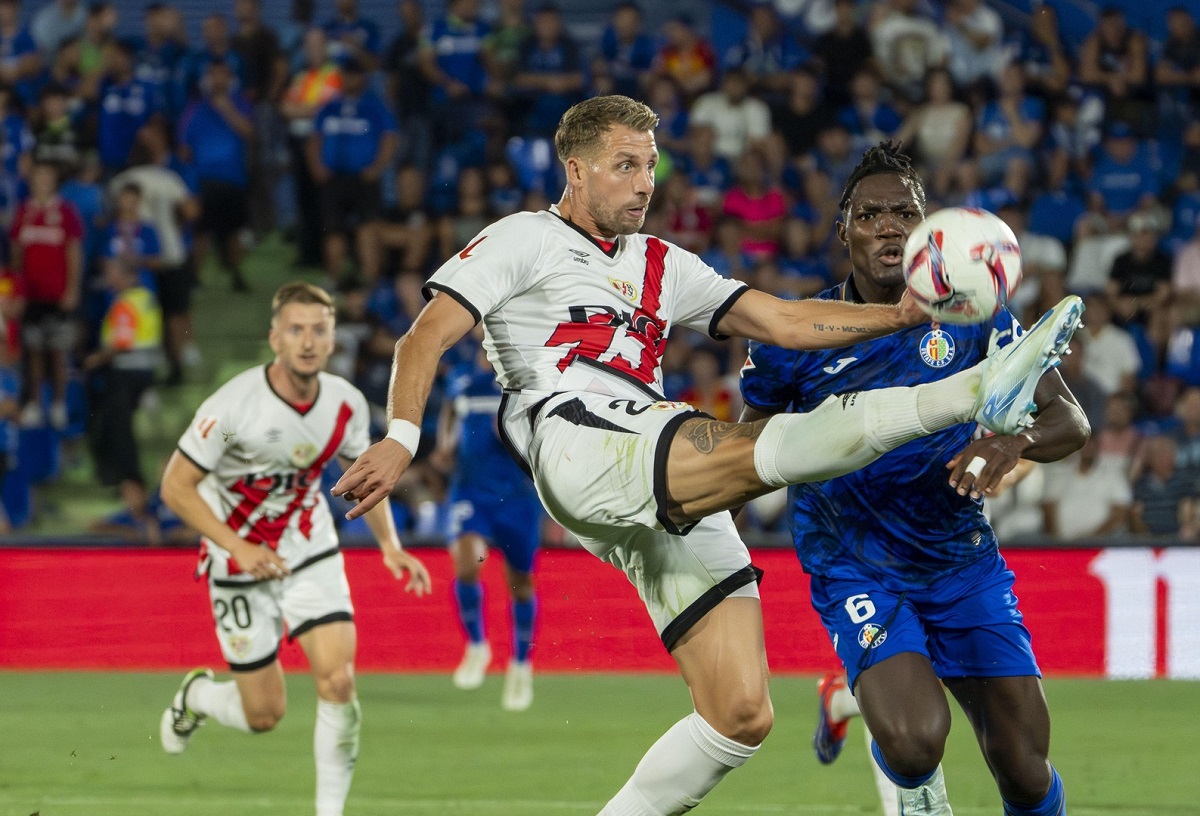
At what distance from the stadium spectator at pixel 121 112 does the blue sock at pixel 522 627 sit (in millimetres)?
6365

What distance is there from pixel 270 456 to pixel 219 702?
1136mm

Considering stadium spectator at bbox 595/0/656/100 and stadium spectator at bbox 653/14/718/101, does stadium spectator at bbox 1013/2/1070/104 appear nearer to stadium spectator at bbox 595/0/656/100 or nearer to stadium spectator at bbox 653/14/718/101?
stadium spectator at bbox 653/14/718/101

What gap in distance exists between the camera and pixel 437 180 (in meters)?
14.3

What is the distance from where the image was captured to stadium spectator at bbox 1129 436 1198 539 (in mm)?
10820

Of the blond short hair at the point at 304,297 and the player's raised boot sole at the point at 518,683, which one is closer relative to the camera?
the blond short hair at the point at 304,297

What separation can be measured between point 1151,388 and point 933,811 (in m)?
8.01

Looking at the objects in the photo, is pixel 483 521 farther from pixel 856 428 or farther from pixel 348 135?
pixel 856 428

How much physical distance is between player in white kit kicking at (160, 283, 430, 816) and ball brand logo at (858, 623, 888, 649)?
8.44 ft

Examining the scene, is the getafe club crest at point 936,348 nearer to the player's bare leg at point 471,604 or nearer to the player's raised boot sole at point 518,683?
the player's raised boot sole at point 518,683

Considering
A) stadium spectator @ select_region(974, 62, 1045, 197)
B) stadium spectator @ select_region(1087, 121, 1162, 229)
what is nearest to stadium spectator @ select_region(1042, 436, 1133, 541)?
stadium spectator @ select_region(1087, 121, 1162, 229)

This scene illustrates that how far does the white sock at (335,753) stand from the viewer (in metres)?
6.26

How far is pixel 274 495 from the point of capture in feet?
24.0

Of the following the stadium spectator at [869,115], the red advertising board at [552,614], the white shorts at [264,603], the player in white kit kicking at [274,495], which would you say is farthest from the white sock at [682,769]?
the stadium spectator at [869,115]

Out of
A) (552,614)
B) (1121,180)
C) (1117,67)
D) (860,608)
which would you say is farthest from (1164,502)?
(860,608)
